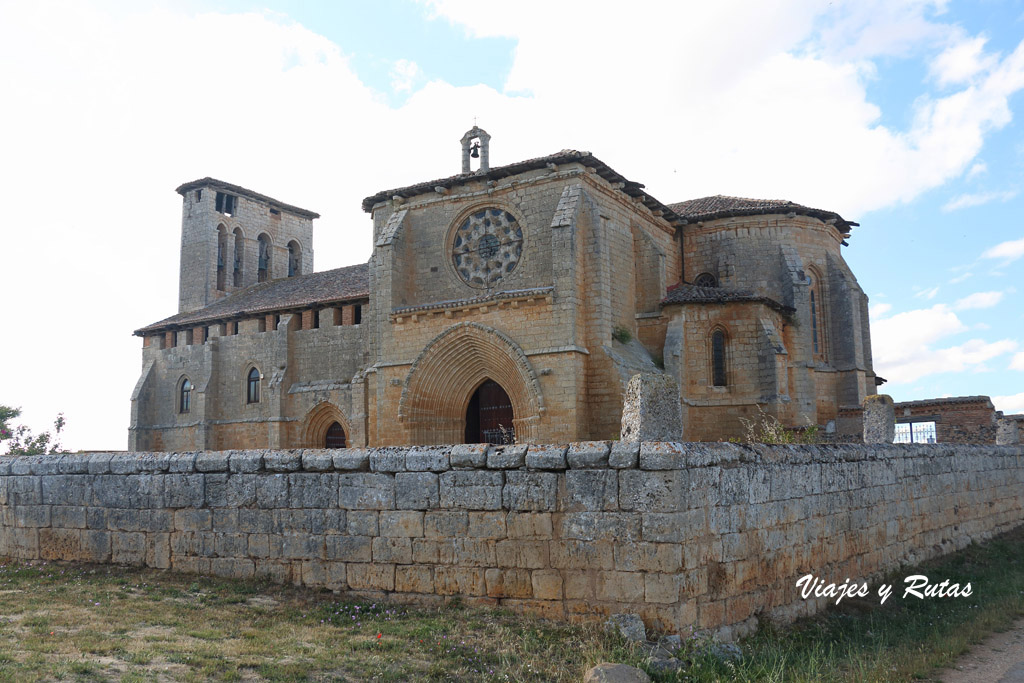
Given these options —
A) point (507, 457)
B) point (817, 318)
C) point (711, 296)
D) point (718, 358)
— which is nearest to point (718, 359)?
point (718, 358)

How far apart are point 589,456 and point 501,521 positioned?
3.43 ft

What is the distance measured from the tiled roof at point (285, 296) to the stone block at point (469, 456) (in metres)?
19.5

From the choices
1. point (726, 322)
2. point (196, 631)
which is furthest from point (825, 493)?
point (726, 322)

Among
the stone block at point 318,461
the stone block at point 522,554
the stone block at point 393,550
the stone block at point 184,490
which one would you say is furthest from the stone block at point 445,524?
Answer: the stone block at point 184,490

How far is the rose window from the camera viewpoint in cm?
2056

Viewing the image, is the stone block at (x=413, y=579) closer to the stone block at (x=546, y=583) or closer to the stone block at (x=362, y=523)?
the stone block at (x=362, y=523)

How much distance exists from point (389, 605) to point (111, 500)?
13.1ft

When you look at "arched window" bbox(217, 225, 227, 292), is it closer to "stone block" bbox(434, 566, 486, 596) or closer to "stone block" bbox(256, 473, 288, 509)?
"stone block" bbox(256, 473, 288, 509)

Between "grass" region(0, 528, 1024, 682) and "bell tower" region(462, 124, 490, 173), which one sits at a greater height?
"bell tower" region(462, 124, 490, 173)

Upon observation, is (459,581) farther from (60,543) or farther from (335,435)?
(335,435)

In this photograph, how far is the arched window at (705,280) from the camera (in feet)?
78.6

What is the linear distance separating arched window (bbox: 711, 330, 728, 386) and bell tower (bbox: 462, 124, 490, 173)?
7.83m

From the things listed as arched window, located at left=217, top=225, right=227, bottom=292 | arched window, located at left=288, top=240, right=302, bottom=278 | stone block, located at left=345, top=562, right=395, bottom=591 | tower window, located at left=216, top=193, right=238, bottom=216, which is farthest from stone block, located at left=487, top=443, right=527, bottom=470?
arched window, located at left=288, top=240, right=302, bottom=278

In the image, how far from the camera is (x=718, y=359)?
21.6 metres
